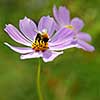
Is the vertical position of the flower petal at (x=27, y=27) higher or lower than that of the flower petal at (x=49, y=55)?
higher

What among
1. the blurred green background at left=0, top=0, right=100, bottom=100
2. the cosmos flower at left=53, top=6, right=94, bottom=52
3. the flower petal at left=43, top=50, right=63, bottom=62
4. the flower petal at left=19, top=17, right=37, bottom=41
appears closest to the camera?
the flower petal at left=43, top=50, right=63, bottom=62

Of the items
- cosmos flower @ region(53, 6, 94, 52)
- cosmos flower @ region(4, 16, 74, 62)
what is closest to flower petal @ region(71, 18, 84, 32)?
cosmos flower @ region(53, 6, 94, 52)

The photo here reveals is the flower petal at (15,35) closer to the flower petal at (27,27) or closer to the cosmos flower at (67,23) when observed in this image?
the flower petal at (27,27)

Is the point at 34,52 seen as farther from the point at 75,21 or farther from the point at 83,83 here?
the point at 83,83

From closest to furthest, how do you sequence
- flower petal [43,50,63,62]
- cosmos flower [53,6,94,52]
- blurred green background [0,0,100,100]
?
flower petal [43,50,63,62] < cosmos flower [53,6,94,52] < blurred green background [0,0,100,100]

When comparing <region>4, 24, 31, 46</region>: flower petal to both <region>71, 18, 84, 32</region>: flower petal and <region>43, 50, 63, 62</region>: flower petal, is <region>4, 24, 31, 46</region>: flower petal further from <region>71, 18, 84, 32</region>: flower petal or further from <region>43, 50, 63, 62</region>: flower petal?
<region>71, 18, 84, 32</region>: flower petal

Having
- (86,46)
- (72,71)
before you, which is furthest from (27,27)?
(72,71)

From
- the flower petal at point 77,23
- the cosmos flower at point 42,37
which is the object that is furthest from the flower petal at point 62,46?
the flower petal at point 77,23
